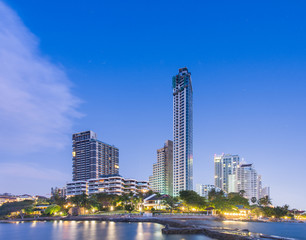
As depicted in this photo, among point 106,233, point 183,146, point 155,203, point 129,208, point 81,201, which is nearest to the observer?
point 106,233

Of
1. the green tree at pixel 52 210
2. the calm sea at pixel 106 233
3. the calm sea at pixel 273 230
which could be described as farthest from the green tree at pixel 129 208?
the calm sea at pixel 273 230

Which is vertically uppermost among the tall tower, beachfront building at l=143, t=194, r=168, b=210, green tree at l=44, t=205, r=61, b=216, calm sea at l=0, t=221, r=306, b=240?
the tall tower

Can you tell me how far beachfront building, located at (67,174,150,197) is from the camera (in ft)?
524

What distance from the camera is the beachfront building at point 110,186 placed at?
524 feet

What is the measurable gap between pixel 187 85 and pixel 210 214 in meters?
110

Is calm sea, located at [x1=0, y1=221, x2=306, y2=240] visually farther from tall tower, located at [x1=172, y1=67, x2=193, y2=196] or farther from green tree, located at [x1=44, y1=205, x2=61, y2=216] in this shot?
tall tower, located at [x1=172, y1=67, x2=193, y2=196]

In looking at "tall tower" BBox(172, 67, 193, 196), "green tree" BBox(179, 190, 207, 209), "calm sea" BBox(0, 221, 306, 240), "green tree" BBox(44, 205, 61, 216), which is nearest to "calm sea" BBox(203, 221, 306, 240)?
"calm sea" BBox(0, 221, 306, 240)

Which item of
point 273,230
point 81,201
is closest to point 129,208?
point 81,201

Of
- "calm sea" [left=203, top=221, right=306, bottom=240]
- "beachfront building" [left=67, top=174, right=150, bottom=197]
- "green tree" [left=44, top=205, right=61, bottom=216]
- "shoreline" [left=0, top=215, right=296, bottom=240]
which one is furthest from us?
"beachfront building" [left=67, top=174, right=150, bottom=197]

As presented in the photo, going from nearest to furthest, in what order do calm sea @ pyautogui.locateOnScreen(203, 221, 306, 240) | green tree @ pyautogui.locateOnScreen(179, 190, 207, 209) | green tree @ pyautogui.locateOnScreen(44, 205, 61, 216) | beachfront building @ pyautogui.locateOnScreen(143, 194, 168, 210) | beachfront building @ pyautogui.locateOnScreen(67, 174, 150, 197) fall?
calm sea @ pyautogui.locateOnScreen(203, 221, 306, 240) → green tree @ pyautogui.locateOnScreen(179, 190, 207, 209) → green tree @ pyautogui.locateOnScreen(44, 205, 61, 216) → beachfront building @ pyautogui.locateOnScreen(143, 194, 168, 210) → beachfront building @ pyautogui.locateOnScreen(67, 174, 150, 197)

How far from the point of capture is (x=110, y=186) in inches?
6309

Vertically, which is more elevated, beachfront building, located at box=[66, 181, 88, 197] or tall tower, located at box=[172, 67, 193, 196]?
tall tower, located at box=[172, 67, 193, 196]

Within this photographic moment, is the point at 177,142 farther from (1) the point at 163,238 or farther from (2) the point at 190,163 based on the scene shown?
(1) the point at 163,238

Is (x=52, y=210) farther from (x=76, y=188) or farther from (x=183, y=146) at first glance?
(x=183, y=146)
